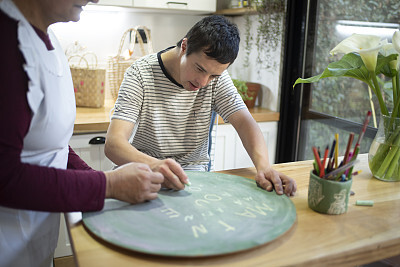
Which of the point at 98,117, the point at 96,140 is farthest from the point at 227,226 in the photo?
→ the point at 98,117

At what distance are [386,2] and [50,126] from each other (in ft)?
5.84

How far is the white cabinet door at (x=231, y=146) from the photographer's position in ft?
8.14

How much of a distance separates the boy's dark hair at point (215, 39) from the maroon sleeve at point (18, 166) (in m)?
0.68

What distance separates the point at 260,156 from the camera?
4.48ft

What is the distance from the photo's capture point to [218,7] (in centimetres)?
291

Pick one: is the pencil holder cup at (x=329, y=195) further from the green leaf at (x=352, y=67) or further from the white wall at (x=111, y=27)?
the white wall at (x=111, y=27)

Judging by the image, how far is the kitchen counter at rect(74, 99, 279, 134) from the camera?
6.97ft

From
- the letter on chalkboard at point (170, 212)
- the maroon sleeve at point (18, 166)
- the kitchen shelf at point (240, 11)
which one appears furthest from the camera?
the kitchen shelf at point (240, 11)

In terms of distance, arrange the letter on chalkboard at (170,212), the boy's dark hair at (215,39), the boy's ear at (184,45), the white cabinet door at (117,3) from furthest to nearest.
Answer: the white cabinet door at (117,3) → the boy's ear at (184,45) → the boy's dark hair at (215,39) → the letter on chalkboard at (170,212)

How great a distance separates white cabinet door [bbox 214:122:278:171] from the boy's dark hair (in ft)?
3.63

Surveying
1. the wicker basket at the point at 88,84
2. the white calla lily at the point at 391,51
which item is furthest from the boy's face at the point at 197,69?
the wicker basket at the point at 88,84

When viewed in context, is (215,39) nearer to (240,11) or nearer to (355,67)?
(355,67)

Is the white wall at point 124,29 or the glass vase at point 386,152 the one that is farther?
the white wall at point 124,29

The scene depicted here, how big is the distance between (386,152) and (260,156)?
1.31ft
